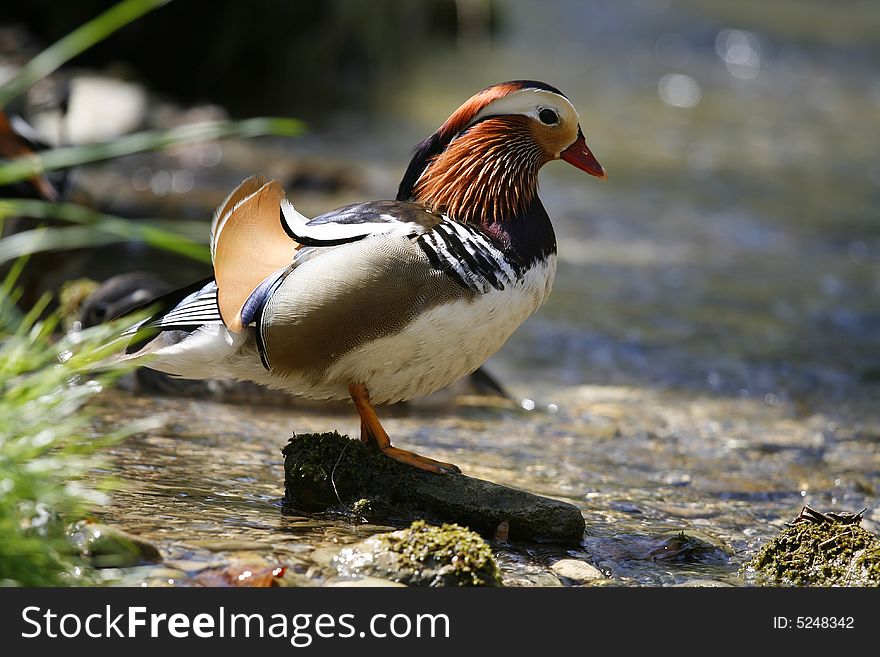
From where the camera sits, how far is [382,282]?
13.3 feet

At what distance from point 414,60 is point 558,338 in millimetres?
10439

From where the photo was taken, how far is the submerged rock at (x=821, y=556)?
4059 millimetres

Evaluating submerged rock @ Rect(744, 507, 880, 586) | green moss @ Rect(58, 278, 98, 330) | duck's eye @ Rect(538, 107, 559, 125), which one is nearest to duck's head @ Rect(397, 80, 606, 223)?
duck's eye @ Rect(538, 107, 559, 125)

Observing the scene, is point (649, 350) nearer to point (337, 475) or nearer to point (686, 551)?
point (686, 551)

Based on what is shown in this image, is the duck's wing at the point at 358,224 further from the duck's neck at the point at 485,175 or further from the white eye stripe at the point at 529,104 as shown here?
the white eye stripe at the point at 529,104

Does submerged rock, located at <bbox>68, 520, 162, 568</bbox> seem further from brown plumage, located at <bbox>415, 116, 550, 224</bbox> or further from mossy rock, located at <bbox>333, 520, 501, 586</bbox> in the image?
brown plumage, located at <bbox>415, 116, 550, 224</bbox>

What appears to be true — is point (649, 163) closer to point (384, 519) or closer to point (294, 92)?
point (294, 92)

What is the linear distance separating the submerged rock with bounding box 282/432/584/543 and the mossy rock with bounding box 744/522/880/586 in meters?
0.68

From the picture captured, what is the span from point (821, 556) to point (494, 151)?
1.88 meters

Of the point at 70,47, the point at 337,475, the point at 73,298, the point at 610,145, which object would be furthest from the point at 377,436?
the point at 610,145

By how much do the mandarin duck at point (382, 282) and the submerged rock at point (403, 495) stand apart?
99 mm
